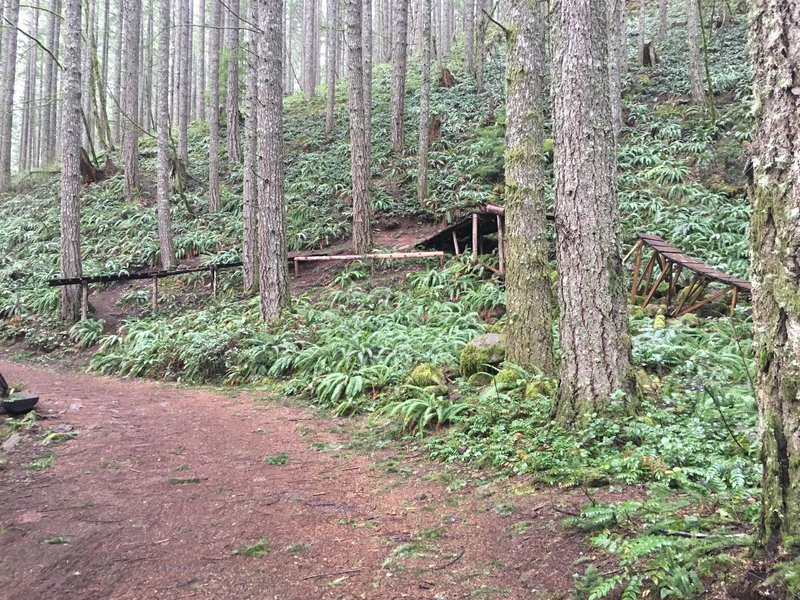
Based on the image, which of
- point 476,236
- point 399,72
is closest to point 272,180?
point 476,236

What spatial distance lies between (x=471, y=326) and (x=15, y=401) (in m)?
6.26

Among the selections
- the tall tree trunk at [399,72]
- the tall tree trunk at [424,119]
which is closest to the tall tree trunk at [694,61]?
the tall tree trunk at [424,119]

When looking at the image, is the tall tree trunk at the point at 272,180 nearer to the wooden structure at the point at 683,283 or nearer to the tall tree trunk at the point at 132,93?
the wooden structure at the point at 683,283

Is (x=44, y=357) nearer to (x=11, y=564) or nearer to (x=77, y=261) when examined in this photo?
(x=77, y=261)

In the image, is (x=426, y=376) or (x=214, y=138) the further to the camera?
(x=214, y=138)

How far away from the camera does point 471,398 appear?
5.41 meters

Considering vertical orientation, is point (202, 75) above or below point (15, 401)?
above

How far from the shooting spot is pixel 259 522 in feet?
10.8

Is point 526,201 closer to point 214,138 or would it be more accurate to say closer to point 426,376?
point 426,376

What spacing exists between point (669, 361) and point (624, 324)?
7.09 feet

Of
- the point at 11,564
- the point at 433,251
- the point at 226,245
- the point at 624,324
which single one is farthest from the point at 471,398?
the point at 226,245

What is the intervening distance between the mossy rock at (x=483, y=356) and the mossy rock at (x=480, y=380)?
0.16m

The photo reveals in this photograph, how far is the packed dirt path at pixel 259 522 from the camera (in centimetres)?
252

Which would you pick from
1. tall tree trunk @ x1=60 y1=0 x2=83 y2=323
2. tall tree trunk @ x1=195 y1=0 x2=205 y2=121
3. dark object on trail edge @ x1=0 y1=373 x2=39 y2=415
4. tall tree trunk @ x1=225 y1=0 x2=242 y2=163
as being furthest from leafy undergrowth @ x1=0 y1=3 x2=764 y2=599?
tall tree trunk @ x1=195 y1=0 x2=205 y2=121
